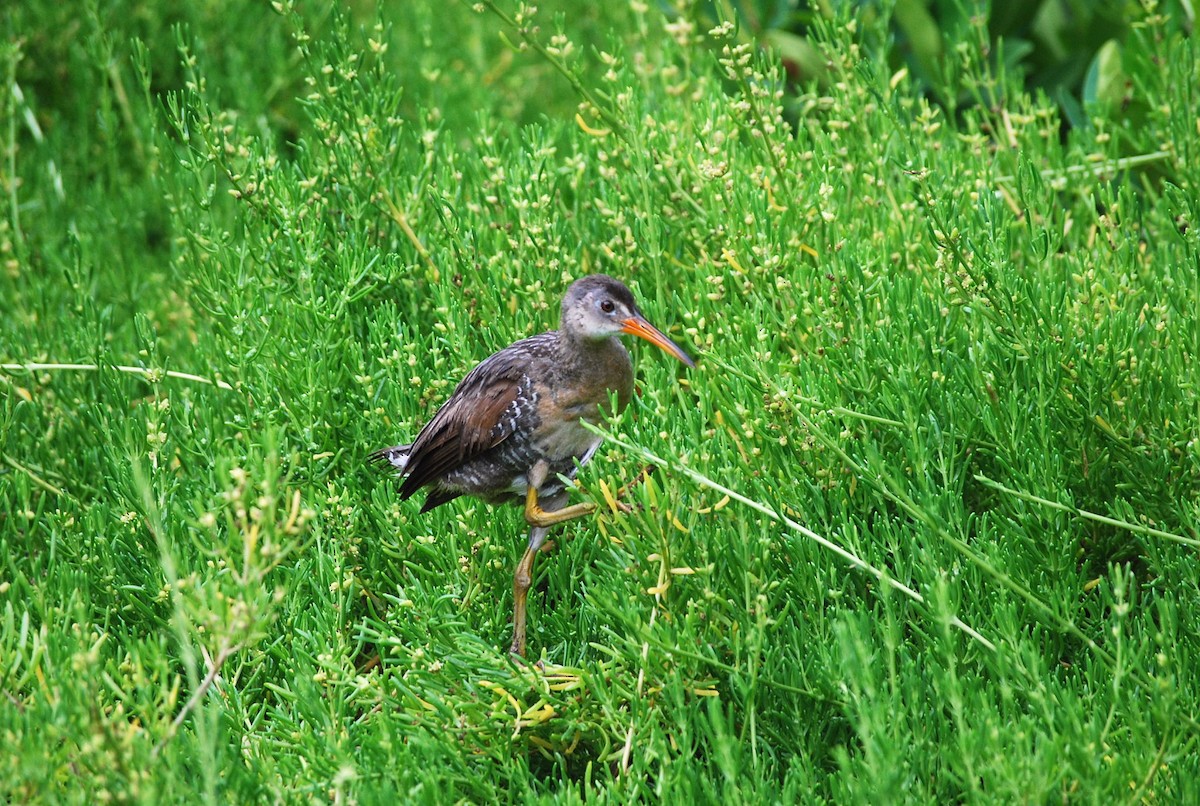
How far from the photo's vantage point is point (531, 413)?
4.08 metres

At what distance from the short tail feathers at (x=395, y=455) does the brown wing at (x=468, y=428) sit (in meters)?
0.08

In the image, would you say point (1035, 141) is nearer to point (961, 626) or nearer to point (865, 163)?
point (865, 163)

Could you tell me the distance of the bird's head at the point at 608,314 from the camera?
160 inches

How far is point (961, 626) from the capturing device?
3.06m

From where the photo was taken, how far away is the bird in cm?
404

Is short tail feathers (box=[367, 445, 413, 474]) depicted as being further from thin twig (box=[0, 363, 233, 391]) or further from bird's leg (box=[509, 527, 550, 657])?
thin twig (box=[0, 363, 233, 391])

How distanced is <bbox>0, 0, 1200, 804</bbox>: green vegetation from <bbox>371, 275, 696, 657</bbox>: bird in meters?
0.15

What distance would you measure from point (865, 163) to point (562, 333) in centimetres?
146

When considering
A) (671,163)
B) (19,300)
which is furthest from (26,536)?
(671,163)

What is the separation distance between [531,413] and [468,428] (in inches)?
8.0

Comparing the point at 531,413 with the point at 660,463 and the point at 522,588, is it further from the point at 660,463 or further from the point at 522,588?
the point at 660,463

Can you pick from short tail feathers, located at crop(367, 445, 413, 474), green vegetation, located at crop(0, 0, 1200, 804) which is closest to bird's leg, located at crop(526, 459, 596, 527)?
green vegetation, located at crop(0, 0, 1200, 804)

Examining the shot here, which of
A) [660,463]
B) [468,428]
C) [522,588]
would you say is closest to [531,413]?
[468,428]

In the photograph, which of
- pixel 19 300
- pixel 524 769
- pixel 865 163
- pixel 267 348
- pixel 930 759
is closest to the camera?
pixel 930 759
